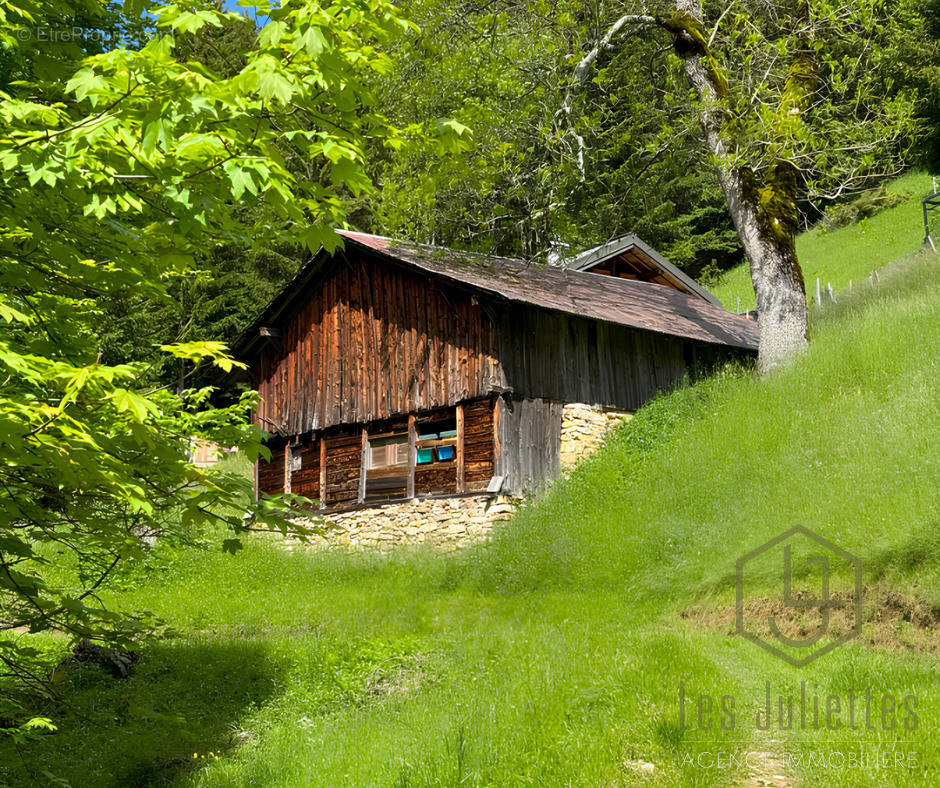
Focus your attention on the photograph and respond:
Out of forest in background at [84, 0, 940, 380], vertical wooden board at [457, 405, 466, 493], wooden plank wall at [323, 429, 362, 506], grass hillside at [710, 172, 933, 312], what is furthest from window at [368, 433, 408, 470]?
grass hillside at [710, 172, 933, 312]

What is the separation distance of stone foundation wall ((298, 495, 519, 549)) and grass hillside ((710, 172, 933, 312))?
25.1 metres

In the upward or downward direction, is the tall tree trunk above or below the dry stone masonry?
above

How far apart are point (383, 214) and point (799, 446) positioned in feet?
34.4

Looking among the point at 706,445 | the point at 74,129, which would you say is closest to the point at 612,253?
the point at 706,445

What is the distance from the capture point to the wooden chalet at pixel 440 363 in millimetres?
18984

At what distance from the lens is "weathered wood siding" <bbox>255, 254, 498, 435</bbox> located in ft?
63.7

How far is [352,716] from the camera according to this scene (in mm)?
9500

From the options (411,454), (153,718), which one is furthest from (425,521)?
(153,718)

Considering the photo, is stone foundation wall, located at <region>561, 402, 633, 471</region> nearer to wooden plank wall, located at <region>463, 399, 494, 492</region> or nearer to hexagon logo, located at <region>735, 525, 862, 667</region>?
wooden plank wall, located at <region>463, 399, 494, 492</region>

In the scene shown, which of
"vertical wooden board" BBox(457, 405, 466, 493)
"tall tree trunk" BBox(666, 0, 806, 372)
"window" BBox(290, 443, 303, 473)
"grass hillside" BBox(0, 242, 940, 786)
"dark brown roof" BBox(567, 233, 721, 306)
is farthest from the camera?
"dark brown roof" BBox(567, 233, 721, 306)

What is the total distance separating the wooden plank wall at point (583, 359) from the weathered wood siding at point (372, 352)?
721 millimetres

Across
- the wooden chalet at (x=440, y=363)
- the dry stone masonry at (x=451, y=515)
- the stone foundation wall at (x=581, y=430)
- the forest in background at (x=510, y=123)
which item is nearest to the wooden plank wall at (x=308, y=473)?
the wooden chalet at (x=440, y=363)

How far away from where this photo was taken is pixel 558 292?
2083 centimetres

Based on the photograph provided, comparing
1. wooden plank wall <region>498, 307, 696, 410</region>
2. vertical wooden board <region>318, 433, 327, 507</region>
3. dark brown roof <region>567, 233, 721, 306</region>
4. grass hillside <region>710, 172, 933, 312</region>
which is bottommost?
vertical wooden board <region>318, 433, 327, 507</region>
